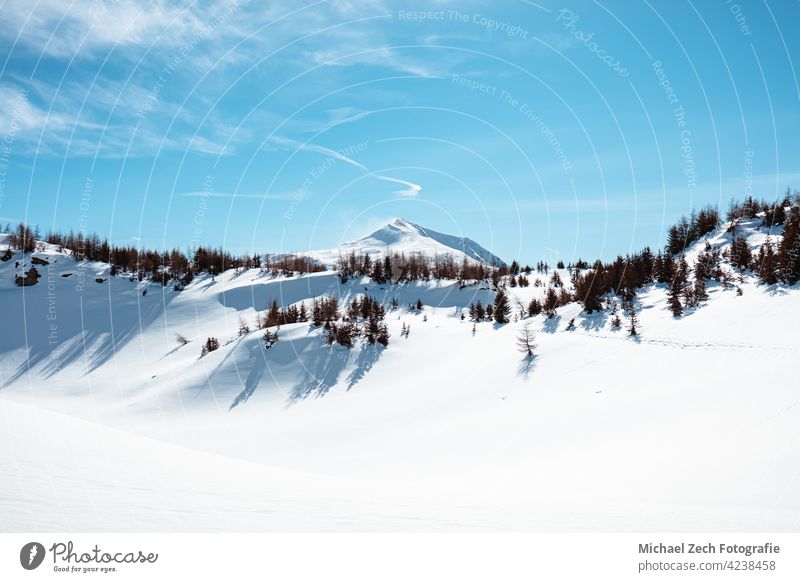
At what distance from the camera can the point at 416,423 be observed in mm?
18344

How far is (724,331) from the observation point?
19.3 m

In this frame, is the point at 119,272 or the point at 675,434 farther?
the point at 119,272

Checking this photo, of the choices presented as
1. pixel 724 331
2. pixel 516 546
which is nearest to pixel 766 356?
pixel 724 331

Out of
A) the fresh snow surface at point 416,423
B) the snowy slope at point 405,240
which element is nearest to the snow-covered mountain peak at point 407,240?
the snowy slope at point 405,240

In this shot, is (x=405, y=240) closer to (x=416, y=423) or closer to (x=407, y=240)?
(x=407, y=240)

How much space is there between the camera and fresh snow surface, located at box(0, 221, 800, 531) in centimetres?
590

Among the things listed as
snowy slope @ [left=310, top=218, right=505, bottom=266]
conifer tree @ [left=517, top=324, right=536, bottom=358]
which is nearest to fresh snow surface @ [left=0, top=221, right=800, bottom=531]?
conifer tree @ [left=517, top=324, right=536, bottom=358]

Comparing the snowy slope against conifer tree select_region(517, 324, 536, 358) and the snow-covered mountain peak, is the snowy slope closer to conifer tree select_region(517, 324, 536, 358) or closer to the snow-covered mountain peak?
the snow-covered mountain peak

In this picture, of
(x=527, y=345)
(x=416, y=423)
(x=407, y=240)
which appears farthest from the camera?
(x=407, y=240)

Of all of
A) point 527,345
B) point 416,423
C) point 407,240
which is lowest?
point 416,423

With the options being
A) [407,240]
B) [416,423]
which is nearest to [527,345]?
[416,423]

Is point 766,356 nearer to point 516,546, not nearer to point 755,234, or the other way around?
point 516,546

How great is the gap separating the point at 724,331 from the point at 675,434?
10.4 meters

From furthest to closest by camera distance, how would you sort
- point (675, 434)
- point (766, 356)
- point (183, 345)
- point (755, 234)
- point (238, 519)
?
point (183, 345) < point (755, 234) < point (766, 356) < point (675, 434) < point (238, 519)
